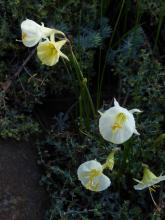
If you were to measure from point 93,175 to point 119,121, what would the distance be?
20 cm

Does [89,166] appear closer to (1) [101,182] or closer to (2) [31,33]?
(1) [101,182]

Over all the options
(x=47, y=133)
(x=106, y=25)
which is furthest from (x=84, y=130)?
(x=106, y=25)

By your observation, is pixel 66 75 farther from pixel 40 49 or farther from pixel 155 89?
pixel 40 49

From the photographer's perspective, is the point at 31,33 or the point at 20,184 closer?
the point at 31,33

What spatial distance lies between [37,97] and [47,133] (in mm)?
150

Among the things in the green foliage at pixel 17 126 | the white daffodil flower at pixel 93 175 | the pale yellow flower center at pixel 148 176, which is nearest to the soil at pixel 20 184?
the green foliage at pixel 17 126

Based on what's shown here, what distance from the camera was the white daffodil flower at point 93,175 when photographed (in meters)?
1.63

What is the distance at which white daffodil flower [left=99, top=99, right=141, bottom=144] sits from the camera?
1555 mm

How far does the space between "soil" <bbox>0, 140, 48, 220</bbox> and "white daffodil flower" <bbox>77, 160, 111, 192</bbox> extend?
319mm

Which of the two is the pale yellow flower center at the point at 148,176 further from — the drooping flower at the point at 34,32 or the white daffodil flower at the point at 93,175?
the drooping flower at the point at 34,32

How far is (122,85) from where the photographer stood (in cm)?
219

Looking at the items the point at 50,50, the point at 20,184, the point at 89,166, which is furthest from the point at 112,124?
the point at 20,184

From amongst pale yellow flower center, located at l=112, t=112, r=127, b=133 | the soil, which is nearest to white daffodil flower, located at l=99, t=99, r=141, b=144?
pale yellow flower center, located at l=112, t=112, r=127, b=133

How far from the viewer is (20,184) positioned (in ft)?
6.43
